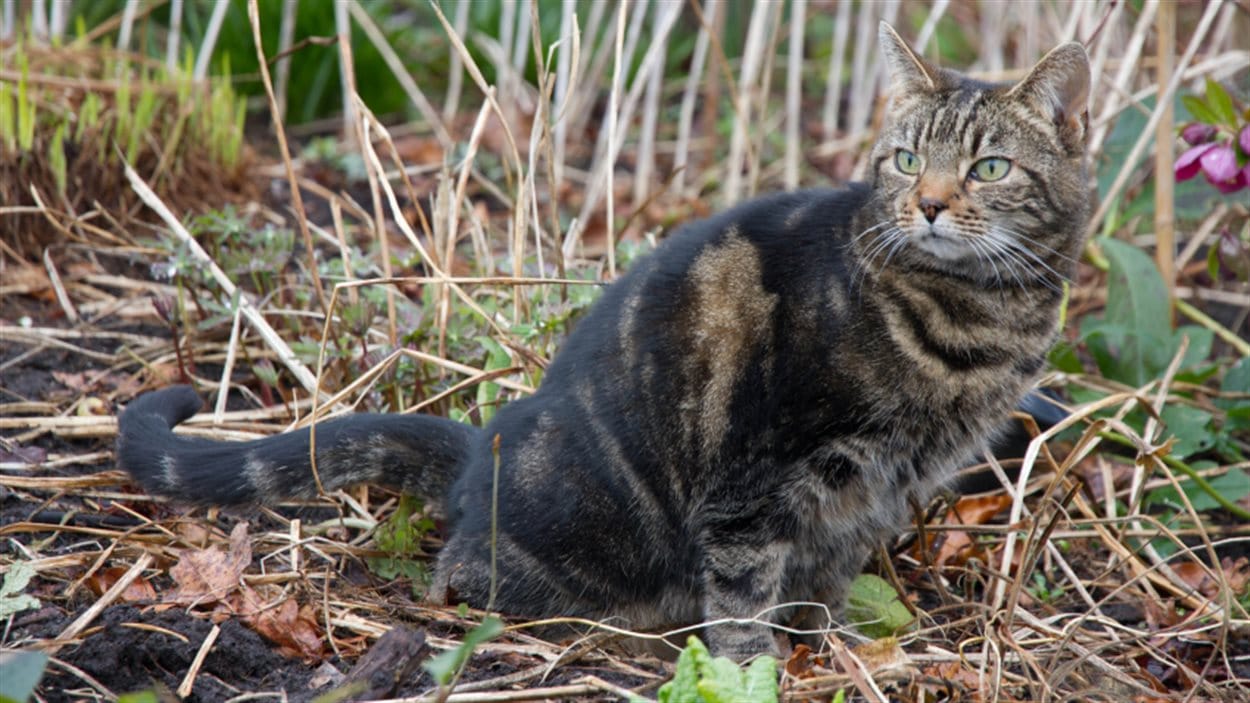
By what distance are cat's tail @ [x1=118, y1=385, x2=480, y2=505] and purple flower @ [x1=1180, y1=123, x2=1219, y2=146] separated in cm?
193

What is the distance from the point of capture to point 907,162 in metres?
2.49

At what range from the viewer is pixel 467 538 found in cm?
252

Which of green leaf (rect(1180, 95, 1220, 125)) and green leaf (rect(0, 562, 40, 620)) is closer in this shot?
green leaf (rect(0, 562, 40, 620))

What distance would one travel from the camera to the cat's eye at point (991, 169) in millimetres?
2402

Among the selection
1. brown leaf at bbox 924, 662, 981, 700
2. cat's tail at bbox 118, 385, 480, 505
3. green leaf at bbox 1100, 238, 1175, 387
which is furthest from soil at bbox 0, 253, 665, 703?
green leaf at bbox 1100, 238, 1175, 387

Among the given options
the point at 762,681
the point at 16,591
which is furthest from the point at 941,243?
the point at 16,591

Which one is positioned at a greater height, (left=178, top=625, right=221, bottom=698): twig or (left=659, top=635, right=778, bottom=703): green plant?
(left=659, top=635, right=778, bottom=703): green plant

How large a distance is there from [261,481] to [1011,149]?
162 centimetres

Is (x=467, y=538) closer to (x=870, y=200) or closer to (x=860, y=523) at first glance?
(x=860, y=523)

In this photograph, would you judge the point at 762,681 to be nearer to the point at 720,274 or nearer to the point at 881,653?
the point at 881,653

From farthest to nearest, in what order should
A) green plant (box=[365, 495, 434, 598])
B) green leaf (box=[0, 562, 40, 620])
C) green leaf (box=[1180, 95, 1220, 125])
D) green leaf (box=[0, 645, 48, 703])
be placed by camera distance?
green leaf (box=[1180, 95, 1220, 125]), green plant (box=[365, 495, 434, 598]), green leaf (box=[0, 562, 40, 620]), green leaf (box=[0, 645, 48, 703])

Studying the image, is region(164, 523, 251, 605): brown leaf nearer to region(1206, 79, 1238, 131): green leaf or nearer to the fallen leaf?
the fallen leaf

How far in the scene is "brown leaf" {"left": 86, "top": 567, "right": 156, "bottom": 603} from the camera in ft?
7.57

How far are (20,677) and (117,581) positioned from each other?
814mm
